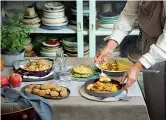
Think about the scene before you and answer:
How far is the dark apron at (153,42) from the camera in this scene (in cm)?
211

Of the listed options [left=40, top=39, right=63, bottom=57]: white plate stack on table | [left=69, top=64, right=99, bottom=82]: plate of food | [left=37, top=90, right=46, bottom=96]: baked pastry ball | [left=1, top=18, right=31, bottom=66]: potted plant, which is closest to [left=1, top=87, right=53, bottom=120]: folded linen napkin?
[left=37, top=90, right=46, bottom=96]: baked pastry ball

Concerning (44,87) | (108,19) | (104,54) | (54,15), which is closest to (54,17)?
(54,15)

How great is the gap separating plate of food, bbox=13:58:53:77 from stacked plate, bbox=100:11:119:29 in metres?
1.18

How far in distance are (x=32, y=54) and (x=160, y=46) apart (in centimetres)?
171

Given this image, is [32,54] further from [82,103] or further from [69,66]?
[82,103]

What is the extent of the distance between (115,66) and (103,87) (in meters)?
0.34

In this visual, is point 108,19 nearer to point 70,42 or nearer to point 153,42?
point 70,42

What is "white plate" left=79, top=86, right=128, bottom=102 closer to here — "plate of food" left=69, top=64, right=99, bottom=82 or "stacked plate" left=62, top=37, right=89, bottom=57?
"plate of food" left=69, top=64, right=99, bottom=82

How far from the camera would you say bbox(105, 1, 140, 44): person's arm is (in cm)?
227

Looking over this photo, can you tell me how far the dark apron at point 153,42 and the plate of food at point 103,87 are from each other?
380mm

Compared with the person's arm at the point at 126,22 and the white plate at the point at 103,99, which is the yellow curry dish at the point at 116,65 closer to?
the person's arm at the point at 126,22

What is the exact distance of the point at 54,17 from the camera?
333 centimetres

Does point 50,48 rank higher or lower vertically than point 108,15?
lower

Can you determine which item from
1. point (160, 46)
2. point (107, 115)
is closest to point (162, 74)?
point (160, 46)
